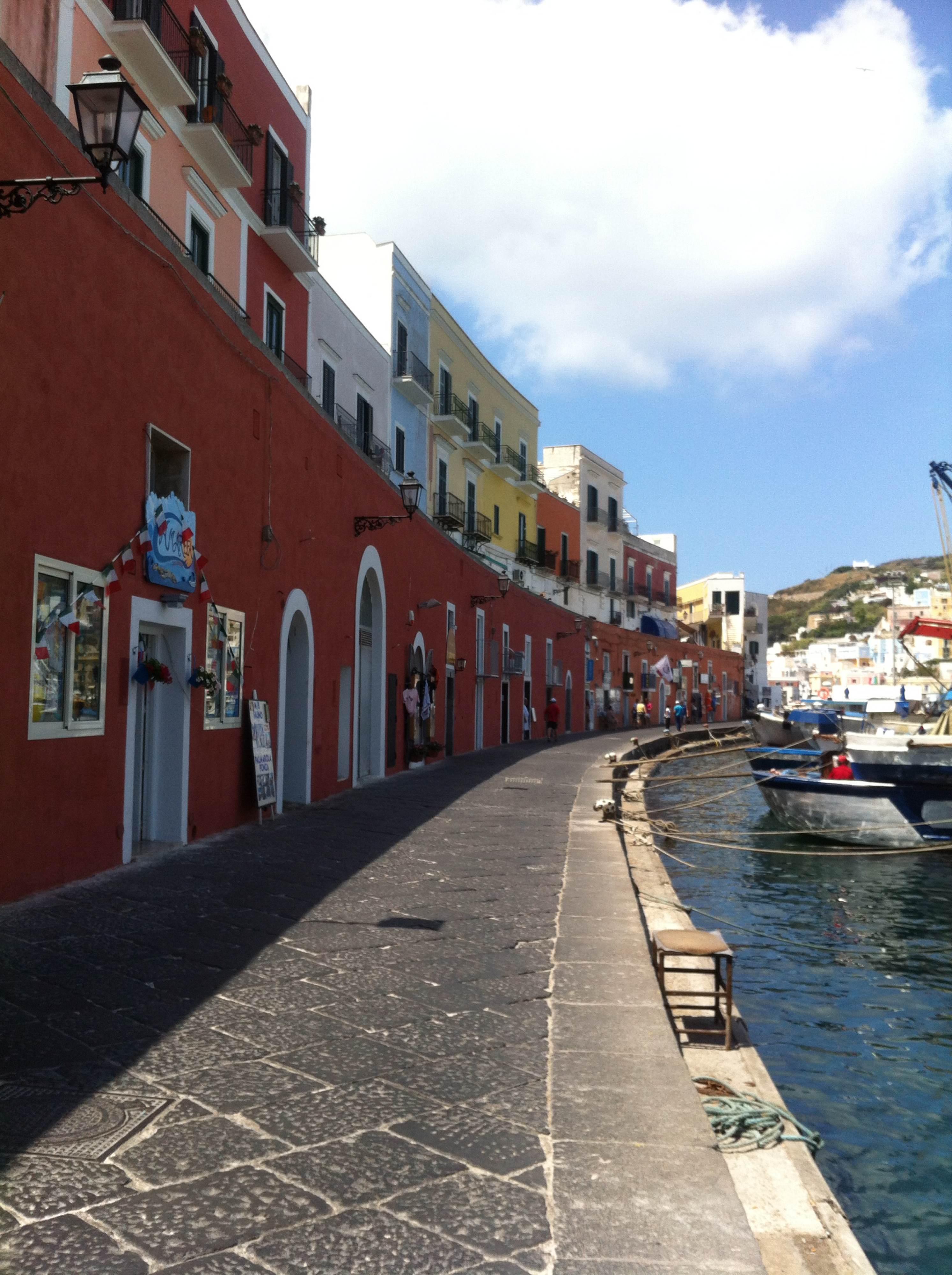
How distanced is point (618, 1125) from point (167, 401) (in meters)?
6.38

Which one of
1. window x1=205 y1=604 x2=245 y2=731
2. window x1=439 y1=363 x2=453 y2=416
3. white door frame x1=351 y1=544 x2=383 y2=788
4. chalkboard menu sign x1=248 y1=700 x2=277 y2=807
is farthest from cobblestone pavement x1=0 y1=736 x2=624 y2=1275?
window x1=439 y1=363 x2=453 y2=416

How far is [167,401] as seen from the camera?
8.07 meters

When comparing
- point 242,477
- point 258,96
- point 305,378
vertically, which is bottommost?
point 242,477

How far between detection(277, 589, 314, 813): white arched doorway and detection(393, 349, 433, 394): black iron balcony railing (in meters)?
13.6

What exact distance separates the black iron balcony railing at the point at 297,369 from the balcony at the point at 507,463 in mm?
14578

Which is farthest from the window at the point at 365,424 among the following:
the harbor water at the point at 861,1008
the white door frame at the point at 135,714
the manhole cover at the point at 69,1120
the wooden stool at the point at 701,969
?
the manhole cover at the point at 69,1120

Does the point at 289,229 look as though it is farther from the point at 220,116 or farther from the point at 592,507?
the point at 592,507

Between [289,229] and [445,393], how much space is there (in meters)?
11.9

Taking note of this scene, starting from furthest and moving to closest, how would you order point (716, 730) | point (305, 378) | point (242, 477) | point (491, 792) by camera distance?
point (716, 730) < point (305, 378) < point (491, 792) < point (242, 477)

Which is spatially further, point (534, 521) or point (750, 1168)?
point (534, 521)

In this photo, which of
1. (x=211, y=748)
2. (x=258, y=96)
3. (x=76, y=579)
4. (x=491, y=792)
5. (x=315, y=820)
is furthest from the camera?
(x=258, y=96)

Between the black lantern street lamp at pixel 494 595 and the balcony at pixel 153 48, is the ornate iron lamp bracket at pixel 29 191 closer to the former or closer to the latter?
the balcony at pixel 153 48

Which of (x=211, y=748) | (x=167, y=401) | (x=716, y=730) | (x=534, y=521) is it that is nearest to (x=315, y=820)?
(x=211, y=748)

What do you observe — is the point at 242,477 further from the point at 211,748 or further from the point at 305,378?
the point at 305,378
